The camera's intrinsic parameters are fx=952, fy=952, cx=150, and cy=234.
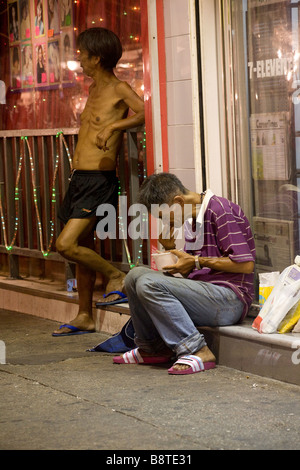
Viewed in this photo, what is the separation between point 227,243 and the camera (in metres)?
5.98

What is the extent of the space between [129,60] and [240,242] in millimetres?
2675

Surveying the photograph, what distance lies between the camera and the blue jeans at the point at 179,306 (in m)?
5.96

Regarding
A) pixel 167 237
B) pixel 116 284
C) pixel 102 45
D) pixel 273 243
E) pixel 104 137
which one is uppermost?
pixel 102 45

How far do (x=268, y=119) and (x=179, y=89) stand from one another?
2.61 feet

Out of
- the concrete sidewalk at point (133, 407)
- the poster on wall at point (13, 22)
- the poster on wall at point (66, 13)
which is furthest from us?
the poster on wall at point (13, 22)

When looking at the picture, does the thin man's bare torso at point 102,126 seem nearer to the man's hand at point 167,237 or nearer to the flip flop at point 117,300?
the flip flop at point 117,300

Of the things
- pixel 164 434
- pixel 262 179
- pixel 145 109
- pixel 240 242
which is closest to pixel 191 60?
pixel 145 109

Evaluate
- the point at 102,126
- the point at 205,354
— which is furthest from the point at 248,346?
the point at 102,126

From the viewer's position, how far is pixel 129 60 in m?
8.07

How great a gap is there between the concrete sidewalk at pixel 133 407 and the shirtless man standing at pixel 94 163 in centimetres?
86

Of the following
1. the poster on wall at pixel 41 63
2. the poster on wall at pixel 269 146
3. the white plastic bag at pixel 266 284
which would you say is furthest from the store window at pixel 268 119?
the poster on wall at pixel 41 63

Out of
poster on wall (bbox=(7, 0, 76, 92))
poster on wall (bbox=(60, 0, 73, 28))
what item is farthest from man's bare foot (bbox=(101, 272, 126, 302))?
poster on wall (bbox=(60, 0, 73, 28))

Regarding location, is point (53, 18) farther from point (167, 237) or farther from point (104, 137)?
point (167, 237)

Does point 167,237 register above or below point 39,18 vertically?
below
